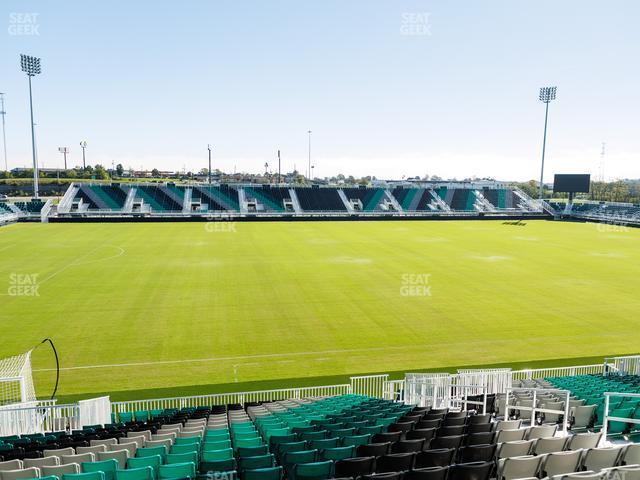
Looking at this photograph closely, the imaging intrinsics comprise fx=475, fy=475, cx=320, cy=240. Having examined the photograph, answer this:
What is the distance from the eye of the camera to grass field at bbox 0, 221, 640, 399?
17625 mm

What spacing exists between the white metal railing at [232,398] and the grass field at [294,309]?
88 centimetres

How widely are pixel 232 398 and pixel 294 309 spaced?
9812 millimetres

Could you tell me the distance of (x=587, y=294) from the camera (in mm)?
27953

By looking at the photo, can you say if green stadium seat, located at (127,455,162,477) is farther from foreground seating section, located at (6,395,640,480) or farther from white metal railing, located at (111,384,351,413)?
white metal railing, located at (111,384,351,413)

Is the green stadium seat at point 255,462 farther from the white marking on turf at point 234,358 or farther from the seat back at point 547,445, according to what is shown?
the white marking on turf at point 234,358

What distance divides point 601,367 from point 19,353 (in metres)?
21.4

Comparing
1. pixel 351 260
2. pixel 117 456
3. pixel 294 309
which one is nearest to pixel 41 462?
pixel 117 456

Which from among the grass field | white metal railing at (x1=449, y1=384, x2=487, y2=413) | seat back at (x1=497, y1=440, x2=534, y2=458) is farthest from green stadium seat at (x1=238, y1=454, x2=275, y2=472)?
the grass field

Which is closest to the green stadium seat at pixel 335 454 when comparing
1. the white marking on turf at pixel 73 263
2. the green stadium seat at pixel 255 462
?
the green stadium seat at pixel 255 462

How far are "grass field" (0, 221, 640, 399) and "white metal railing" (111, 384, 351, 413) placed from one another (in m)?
0.88

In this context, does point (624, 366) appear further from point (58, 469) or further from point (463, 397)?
point (58, 469)

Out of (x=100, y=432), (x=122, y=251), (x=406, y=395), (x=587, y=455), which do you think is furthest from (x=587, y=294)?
(x=122, y=251)

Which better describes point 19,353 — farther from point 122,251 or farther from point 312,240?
point 312,240

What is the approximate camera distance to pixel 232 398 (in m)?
14.7
